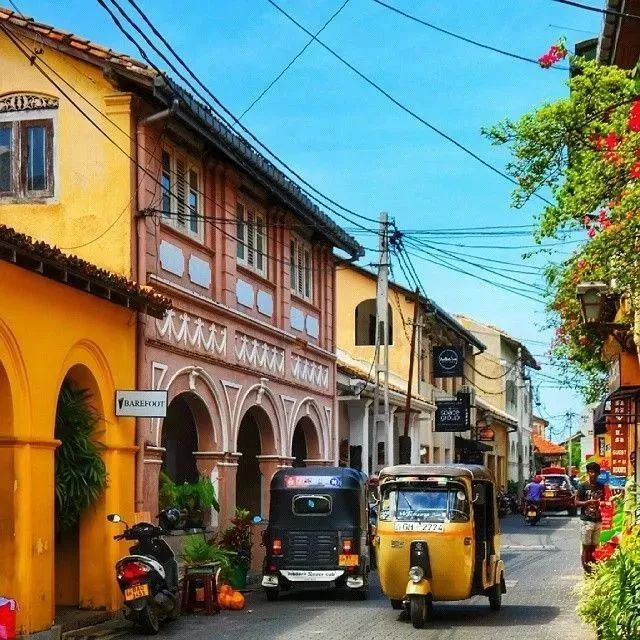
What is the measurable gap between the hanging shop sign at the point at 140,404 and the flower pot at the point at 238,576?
4793 mm

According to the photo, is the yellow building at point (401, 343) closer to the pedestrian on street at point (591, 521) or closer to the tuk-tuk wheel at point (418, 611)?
the pedestrian on street at point (591, 521)

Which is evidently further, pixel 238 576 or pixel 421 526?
pixel 238 576

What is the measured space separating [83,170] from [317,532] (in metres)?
7.06

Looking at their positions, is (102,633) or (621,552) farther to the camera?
(102,633)

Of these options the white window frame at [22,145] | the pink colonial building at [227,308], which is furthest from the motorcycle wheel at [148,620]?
the white window frame at [22,145]

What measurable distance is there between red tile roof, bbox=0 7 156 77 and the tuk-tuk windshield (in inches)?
285

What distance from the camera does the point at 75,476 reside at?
59.7 feet

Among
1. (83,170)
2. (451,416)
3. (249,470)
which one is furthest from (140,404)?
(451,416)

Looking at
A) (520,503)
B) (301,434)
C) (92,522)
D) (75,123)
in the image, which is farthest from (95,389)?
(520,503)

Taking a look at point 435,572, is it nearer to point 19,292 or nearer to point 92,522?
point 92,522

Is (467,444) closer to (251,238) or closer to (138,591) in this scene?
(251,238)

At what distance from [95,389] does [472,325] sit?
58.4 metres

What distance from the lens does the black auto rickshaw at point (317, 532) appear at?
867 inches

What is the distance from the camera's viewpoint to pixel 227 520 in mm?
24766
